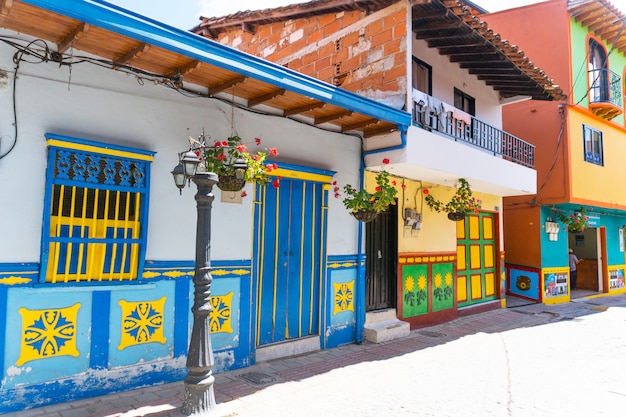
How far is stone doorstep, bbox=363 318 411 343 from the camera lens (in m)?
7.53

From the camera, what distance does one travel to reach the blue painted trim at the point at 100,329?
4617 millimetres

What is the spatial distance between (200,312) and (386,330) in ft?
14.5

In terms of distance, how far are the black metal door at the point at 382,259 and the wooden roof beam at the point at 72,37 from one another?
217 inches

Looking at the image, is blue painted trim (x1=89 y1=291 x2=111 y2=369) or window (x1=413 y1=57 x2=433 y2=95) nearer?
blue painted trim (x1=89 y1=291 x2=111 y2=369)

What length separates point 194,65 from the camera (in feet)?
15.6

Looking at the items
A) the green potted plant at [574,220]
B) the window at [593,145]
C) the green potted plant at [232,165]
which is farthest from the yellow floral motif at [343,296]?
the window at [593,145]

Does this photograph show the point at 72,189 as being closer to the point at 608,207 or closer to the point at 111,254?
the point at 111,254

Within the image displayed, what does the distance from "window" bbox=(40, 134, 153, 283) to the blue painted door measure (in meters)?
1.76

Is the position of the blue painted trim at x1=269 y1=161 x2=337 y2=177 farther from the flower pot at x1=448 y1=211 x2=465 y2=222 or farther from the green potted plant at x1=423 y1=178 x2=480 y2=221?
the flower pot at x1=448 y1=211 x2=465 y2=222

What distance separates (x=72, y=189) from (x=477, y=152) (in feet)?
24.1

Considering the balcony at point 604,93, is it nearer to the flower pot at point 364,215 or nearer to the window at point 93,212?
the flower pot at point 364,215

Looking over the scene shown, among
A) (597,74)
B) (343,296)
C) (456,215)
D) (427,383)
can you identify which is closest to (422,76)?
(456,215)

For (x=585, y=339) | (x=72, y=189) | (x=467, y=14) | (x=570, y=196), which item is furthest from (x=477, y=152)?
(x=72, y=189)

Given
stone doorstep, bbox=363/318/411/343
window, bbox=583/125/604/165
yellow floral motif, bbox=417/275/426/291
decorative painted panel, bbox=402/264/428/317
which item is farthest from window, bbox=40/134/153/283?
window, bbox=583/125/604/165
